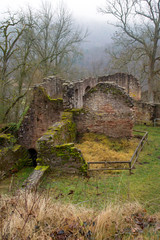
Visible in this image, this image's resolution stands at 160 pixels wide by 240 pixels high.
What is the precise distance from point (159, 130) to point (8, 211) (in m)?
13.2

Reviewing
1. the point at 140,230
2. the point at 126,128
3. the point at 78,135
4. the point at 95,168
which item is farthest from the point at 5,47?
the point at 140,230

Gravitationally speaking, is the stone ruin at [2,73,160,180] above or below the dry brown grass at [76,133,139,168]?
above

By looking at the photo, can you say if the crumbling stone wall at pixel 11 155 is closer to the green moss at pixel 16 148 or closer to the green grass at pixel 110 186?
the green moss at pixel 16 148

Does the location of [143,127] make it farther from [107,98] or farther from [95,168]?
[95,168]

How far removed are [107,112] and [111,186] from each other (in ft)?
19.2

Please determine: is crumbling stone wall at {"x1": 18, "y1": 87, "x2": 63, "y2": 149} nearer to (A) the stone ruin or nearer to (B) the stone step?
(A) the stone ruin

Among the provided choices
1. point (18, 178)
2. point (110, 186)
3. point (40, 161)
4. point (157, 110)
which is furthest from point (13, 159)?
point (157, 110)

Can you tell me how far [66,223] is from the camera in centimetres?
308

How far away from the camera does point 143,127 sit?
15836 millimetres

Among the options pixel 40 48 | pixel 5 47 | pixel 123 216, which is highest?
pixel 40 48

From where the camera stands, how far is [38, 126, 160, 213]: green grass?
530cm

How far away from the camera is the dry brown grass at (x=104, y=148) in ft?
28.7

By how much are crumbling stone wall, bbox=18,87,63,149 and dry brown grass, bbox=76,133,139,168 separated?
2.36 m

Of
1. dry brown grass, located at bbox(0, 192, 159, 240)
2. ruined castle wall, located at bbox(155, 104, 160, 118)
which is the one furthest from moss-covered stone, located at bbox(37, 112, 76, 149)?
ruined castle wall, located at bbox(155, 104, 160, 118)
